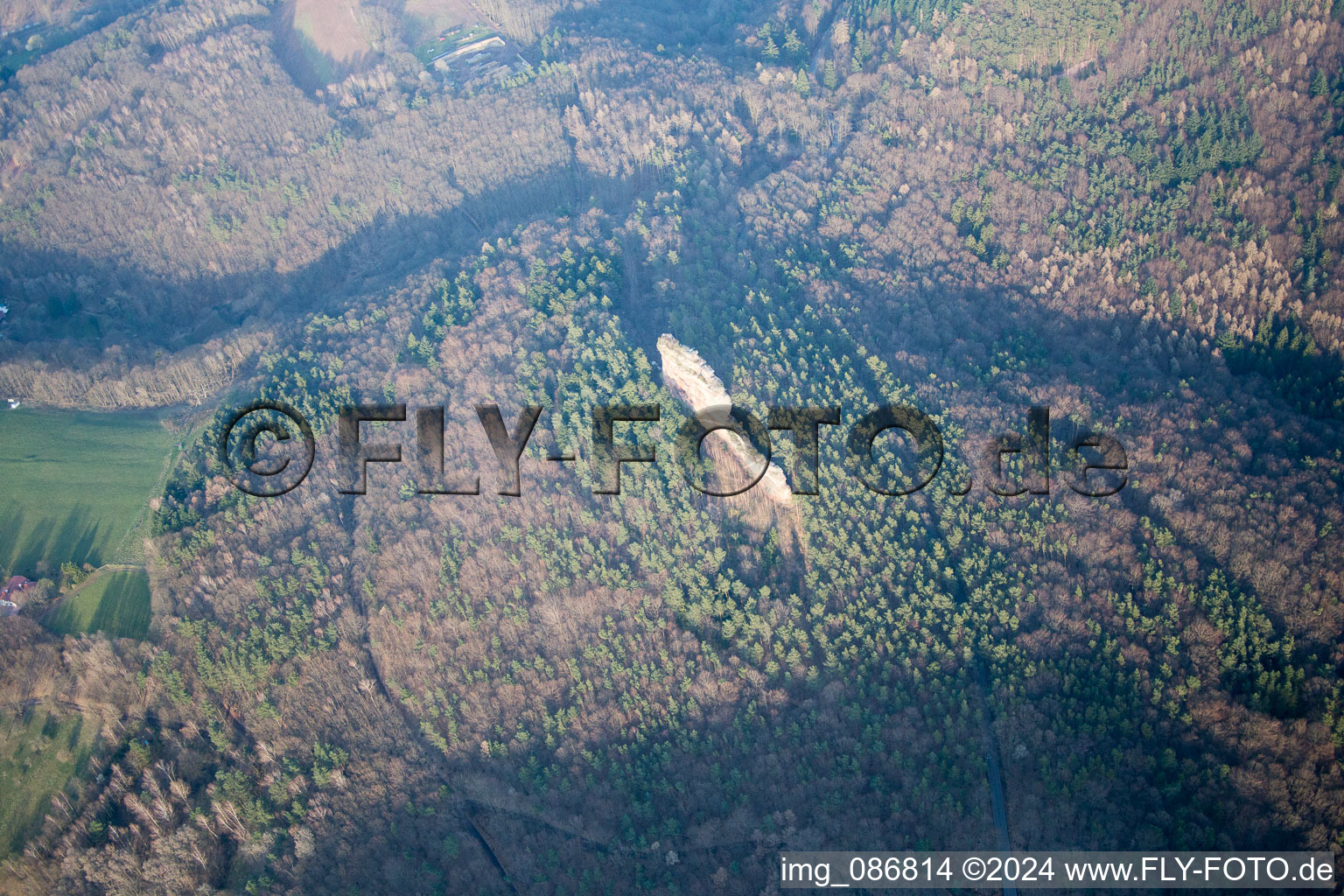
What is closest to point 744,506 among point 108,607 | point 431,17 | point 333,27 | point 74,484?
point 108,607

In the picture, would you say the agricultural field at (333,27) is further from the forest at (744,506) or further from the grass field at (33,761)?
the grass field at (33,761)

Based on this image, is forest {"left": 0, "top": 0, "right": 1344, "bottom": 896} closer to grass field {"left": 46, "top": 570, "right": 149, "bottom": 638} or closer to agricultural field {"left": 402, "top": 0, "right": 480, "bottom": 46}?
grass field {"left": 46, "top": 570, "right": 149, "bottom": 638}

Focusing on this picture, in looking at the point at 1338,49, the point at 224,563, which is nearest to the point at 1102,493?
the point at 1338,49

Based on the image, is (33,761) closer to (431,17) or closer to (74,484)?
(74,484)

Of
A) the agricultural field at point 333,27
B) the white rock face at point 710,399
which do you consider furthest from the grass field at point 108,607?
the agricultural field at point 333,27

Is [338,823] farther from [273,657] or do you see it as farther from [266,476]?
[266,476]

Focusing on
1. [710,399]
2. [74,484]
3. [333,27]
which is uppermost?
[333,27]
